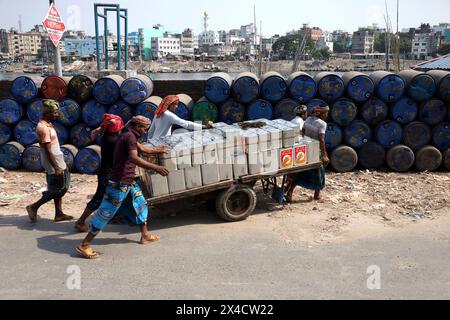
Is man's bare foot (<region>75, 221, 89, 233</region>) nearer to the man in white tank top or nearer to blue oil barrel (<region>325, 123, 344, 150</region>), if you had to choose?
the man in white tank top

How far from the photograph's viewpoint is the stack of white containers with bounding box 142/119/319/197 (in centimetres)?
533

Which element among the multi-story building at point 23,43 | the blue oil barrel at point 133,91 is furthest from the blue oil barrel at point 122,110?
the multi-story building at point 23,43

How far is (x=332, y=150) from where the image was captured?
8.43 metres

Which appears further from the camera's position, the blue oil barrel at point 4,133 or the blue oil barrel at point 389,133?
the blue oil barrel at point 4,133

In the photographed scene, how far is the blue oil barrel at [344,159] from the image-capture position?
832 centimetres

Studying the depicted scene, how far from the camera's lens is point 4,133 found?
866 centimetres

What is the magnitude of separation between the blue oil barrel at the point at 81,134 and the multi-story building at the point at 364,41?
13289cm

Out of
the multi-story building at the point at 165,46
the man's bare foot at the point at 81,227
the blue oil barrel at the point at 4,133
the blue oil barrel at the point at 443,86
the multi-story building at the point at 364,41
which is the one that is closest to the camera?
the man's bare foot at the point at 81,227

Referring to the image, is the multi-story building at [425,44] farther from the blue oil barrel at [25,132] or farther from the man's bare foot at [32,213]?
the man's bare foot at [32,213]

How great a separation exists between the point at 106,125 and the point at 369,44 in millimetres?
139576

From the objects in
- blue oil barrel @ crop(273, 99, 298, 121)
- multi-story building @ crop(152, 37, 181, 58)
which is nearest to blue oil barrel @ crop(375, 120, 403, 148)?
blue oil barrel @ crop(273, 99, 298, 121)

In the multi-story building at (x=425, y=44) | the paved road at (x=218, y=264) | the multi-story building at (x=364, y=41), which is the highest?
the multi-story building at (x=364, y=41)

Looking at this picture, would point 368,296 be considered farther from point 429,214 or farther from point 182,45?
point 182,45

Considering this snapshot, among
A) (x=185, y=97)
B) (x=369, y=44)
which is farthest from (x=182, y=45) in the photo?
(x=185, y=97)
